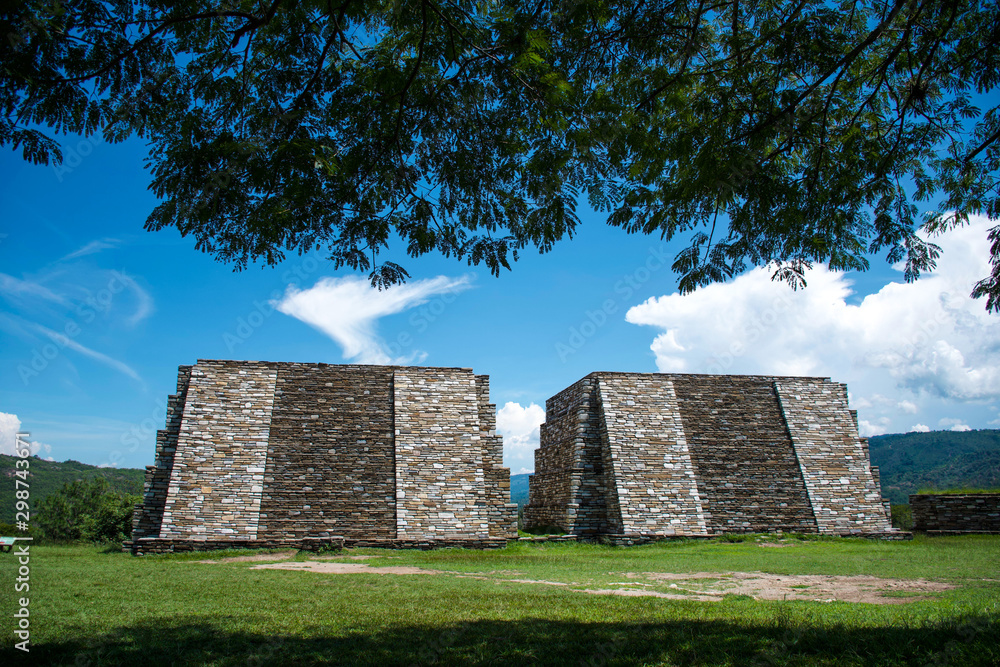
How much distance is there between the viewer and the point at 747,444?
891 inches

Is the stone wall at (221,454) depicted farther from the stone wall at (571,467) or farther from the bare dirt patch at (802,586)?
the bare dirt patch at (802,586)

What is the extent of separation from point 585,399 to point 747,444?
7022 mm

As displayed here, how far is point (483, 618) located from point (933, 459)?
138 metres

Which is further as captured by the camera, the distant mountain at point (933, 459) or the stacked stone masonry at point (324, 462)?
→ the distant mountain at point (933, 459)

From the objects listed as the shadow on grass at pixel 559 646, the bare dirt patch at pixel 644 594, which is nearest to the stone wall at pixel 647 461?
the bare dirt patch at pixel 644 594

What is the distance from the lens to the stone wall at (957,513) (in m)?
21.3

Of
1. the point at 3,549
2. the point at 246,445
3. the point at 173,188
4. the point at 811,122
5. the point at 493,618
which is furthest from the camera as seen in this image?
the point at 246,445

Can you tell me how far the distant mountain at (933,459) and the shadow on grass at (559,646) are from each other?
101782 mm

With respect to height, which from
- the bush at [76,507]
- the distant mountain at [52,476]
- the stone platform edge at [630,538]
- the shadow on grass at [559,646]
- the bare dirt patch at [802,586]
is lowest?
the bare dirt patch at [802,586]

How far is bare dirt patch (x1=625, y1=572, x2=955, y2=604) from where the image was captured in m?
8.84

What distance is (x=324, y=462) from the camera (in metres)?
19.4

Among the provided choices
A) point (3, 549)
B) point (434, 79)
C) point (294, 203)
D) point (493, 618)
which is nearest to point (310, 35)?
point (434, 79)

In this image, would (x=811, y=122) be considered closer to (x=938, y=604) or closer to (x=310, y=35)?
(x=310, y=35)

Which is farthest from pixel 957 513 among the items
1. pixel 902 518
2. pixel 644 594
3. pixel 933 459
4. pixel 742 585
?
pixel 933 459
